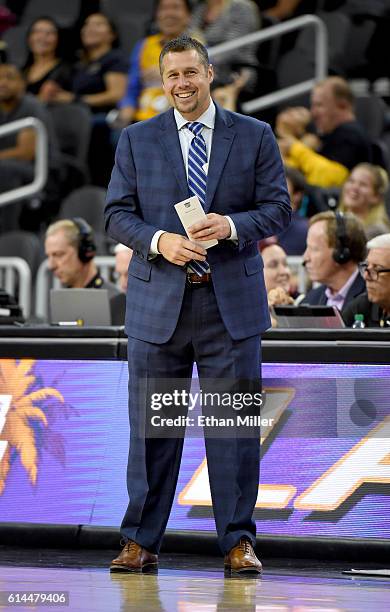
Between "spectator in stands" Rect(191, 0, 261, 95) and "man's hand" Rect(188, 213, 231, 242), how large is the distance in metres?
7.33

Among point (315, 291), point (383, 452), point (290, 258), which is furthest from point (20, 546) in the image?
point (290, 258)

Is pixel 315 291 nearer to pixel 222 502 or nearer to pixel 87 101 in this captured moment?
pixel 222 502

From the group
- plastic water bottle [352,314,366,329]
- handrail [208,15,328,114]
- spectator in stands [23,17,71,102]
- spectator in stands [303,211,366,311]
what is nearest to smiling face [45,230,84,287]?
spectator in stands [303,211,366,311]

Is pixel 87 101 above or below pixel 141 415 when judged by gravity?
above

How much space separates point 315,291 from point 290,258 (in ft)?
5.64

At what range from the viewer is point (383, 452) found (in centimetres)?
663

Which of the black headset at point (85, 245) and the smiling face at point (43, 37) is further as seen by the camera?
the smiling face at point (43, 37)

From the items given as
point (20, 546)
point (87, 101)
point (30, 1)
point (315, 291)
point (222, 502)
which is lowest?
point (20, 546)

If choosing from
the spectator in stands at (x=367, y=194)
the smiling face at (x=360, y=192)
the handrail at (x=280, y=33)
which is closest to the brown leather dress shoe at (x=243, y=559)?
the spectator in stands at (x=367, y=194)

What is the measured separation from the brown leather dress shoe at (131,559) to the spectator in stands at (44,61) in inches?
329

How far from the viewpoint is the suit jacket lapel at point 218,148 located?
6.04m

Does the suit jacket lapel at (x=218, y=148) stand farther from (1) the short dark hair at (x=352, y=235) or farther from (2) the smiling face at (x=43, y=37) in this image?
(2) the smiling face at (x=43, y=37)

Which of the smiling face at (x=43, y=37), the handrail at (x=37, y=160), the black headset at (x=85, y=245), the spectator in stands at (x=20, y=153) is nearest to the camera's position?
the black headset at (x=85, y=245)

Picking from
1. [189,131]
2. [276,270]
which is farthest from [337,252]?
[189,131]
